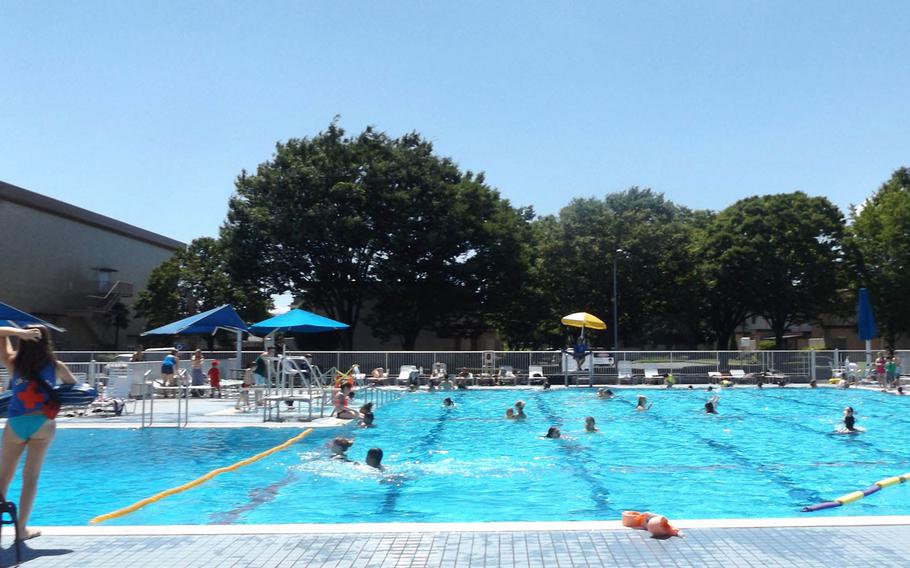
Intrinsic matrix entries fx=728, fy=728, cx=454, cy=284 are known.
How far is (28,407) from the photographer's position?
562 centimetres

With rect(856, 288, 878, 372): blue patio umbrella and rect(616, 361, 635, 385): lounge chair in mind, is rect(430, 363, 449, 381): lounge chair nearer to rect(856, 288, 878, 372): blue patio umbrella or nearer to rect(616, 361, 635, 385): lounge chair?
rect(616, 361, 635, 385): lounge chair

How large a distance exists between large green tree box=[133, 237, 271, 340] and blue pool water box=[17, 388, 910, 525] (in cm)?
2897

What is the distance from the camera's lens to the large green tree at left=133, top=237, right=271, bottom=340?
1763 inches

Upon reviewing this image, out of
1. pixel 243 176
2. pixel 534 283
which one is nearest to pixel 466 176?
pixel 534 283

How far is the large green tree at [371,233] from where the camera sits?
38250 millimetres

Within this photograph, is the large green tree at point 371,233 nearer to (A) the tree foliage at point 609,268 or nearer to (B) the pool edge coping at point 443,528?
(A) the tree foliage at point 609,268

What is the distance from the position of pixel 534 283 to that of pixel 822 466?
106ft

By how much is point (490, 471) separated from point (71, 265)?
42404 mm

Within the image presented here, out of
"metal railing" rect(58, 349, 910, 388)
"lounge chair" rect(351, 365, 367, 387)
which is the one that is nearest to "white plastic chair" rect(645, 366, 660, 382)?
"metal railing" rect(58, 349, 910, 388)

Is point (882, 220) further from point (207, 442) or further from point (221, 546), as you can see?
point (221, 546)

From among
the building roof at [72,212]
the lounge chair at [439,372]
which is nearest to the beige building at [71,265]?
the building roof at [72,212]

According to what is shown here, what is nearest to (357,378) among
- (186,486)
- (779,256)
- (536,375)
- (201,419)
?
(536,375)

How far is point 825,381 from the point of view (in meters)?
29.6

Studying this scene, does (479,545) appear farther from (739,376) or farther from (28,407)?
(739,376)
